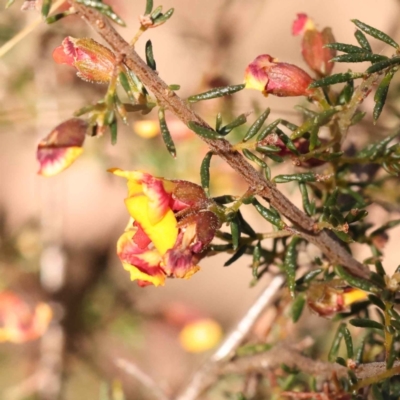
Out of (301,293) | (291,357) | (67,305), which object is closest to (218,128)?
(301,293)

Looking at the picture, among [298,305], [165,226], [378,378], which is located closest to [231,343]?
[298,305]

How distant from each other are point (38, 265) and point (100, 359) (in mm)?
386

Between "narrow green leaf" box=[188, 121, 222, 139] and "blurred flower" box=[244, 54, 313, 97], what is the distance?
0.44ft

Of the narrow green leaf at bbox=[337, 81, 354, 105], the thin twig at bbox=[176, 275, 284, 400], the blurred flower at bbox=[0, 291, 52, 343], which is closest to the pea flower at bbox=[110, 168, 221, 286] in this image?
the narrow green leaf at bbox=[337, 81, 354, 105]

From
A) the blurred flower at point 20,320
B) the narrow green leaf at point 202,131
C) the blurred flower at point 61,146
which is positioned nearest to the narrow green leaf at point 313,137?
the narrow green leaf at point 202,131

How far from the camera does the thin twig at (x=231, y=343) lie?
0.83 meters

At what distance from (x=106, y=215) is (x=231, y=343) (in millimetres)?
907

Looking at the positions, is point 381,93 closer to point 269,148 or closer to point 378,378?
point 269,148

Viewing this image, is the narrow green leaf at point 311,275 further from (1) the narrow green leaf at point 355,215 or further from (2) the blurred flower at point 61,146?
(2) the blurred flower at point 61,146

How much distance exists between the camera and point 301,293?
0.63m

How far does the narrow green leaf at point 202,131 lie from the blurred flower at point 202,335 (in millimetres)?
1134

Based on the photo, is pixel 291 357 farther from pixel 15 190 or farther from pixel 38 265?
pixel 15 190

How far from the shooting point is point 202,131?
0.41m

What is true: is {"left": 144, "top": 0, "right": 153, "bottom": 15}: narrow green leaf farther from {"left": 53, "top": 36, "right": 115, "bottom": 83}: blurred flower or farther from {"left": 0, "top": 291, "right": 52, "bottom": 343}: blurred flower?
{"left": 0, "top": 291, "right": 52, "bottom": 343}: blurred flower
